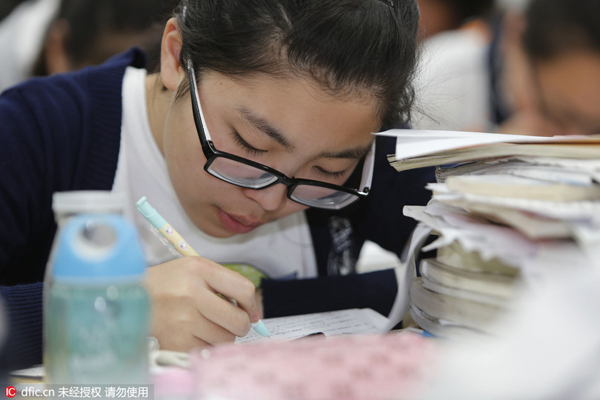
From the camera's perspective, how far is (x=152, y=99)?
3.20 ft

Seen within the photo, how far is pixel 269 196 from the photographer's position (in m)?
0.77

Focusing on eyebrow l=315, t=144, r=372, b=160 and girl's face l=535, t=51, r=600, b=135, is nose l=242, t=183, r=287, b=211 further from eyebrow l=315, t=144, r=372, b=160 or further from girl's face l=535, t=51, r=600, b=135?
girl's face l=535, t=51, r=600, b=135

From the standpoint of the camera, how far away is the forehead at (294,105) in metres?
0.70

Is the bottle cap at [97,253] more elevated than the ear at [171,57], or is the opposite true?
the ear at [171,57]

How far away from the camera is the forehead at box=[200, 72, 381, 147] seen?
70cm

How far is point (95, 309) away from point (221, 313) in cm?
24

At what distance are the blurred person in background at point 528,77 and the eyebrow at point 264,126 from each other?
0.28 meters

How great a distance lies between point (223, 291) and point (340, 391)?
256 mm

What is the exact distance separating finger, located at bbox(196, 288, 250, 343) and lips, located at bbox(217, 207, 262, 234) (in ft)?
0.93

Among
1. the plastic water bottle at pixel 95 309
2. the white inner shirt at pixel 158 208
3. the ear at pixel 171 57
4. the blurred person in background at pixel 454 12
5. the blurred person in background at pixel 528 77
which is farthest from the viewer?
the blurred person in background at pixel 454 12

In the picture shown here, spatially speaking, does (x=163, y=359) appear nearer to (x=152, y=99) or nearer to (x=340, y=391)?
(x=340, y=391)

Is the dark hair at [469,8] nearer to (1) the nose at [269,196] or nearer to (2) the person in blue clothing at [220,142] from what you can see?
(2) the person in blue clothing at [220,142]

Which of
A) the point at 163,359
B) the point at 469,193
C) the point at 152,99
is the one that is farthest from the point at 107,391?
the point at 152,99

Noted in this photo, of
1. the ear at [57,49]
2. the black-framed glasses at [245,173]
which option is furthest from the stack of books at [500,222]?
the ear at [57,49]
